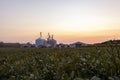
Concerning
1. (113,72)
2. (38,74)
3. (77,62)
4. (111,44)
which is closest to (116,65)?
(113,72)

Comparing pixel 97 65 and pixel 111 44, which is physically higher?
pixel 111 44

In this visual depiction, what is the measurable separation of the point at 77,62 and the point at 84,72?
773mm

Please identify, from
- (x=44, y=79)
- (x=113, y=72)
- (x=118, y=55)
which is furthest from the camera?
(x=44, y=79)

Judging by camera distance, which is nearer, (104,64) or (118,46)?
(104,64)

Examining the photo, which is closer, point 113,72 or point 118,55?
point 113,72

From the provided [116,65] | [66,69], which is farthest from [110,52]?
[66,69]

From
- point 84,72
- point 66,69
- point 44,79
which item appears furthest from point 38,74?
point 84,72

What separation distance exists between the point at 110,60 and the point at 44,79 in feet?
4.74

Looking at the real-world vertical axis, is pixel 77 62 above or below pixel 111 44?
below

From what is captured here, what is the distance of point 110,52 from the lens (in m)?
6.62

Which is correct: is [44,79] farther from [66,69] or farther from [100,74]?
[100,74]

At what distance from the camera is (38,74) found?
6930 mm

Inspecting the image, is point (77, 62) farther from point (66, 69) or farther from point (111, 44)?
point (111, 44)

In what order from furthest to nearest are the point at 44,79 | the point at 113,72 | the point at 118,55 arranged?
the point at 44,79 → the point at 118,55 → the point at 113,72
